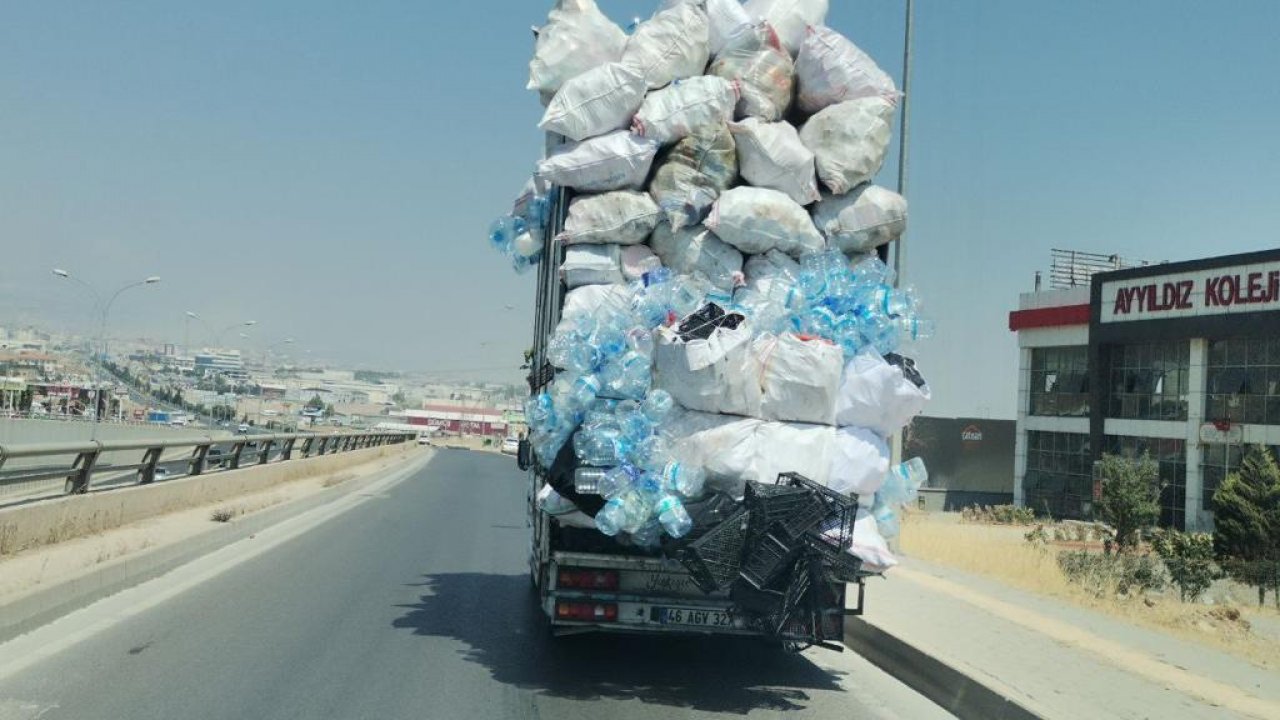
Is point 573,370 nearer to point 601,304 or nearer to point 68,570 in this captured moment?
point 601,304

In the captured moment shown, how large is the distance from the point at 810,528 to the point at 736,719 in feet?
4.63

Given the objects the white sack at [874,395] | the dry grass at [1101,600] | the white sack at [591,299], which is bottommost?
the dry grass at [1101,600]

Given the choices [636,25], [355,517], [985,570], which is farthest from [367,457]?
[636,25]

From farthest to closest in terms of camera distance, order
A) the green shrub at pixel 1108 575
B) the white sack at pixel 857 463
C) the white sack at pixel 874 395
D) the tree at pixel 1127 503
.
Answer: the tree at pixel 1127 503 < the green shrub at pixel 1108 575 < the white sack at pixel 874 395 < the white sack at pixel 857 463

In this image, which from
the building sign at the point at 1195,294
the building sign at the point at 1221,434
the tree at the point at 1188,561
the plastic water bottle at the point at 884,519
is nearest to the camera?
the plastic water bottle at the point at 884,519

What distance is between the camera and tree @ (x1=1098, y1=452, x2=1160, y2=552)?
23.9 metres

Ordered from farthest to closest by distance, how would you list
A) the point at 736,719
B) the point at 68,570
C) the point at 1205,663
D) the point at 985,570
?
the point at 985,570 < the point at 68,570 < the point at 1205,663 < the point at 736,719

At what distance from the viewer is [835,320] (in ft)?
25.5

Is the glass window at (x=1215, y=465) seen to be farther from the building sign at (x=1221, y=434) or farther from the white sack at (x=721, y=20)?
the white sack at (x=721, y=20)

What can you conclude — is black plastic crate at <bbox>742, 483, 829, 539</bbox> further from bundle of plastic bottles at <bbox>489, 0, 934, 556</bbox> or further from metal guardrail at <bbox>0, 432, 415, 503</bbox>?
metal guardrail at <bbox>0, 432, 415, 503</bbox>

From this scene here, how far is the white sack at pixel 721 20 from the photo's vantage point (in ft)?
29.9

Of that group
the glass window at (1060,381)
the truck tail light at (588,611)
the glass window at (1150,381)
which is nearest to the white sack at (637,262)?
the truck tail light at (588,611)

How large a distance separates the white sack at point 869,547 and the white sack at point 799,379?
2.37ft

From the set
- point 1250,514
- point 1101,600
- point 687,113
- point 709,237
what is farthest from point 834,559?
point 1250,514
